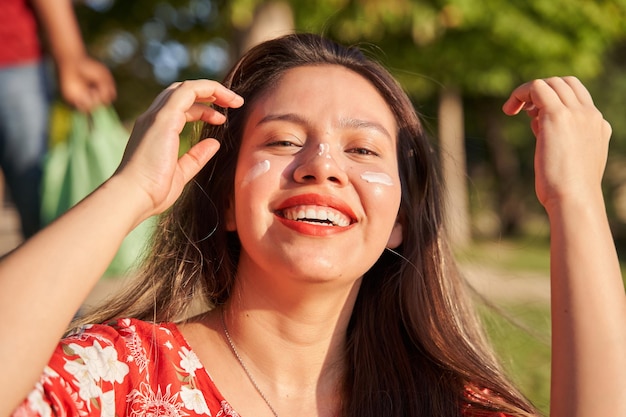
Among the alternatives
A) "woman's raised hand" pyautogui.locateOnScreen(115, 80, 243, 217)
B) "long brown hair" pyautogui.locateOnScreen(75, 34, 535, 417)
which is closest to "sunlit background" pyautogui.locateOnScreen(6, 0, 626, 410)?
"long brown hair" pyautogui.locateOnScreen(75, 34, 535, 417)

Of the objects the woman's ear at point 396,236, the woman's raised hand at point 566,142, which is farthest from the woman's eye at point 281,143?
the woman's raised hand at point 566,142

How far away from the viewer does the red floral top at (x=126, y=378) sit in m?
1.92

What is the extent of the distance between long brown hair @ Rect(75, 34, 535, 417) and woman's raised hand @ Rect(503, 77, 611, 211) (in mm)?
533

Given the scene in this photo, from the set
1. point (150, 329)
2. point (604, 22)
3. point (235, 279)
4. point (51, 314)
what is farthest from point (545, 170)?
point (604, 22)

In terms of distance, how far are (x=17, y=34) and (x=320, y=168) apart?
6.33 feet

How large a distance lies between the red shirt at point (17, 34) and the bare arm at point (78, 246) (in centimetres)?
161

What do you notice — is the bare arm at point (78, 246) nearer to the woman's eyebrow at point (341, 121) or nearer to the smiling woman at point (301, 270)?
the smiling woman at point (301, 270)

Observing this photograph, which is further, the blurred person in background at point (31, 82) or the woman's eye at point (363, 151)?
the blurred person in background at point (31, 82)

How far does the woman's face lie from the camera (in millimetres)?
2318

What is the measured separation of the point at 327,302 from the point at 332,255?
9.3 inches

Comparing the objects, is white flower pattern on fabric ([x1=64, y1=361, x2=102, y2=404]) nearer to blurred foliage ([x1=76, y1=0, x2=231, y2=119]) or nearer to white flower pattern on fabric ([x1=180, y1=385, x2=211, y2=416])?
white flower pattern on fabric ([x1=180, y1=385, x2=211, y2=416])

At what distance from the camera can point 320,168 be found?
2.34 metres

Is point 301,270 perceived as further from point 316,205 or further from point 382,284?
point 382,284

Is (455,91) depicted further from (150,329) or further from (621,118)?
(150,329)
